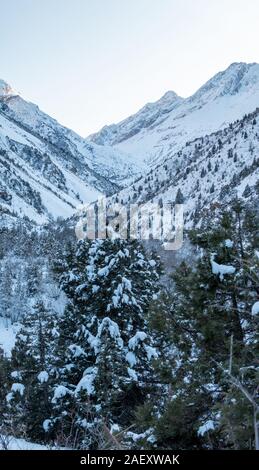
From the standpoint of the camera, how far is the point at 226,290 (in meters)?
9.41

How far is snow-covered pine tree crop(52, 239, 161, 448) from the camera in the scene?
47.7 ft

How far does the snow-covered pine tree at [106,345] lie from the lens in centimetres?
1454

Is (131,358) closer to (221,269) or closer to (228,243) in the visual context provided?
(221,269)

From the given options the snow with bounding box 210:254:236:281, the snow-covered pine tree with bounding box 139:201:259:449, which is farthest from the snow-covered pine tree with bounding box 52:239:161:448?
the snow with bounding box 210:254:236:281

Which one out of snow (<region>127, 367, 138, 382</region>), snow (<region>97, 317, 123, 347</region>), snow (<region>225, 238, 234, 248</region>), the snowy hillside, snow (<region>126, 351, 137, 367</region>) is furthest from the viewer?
the snowy hillside

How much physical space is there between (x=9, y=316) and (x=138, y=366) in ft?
234

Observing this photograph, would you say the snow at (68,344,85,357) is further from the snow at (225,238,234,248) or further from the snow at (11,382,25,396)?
the snow at (225,238,234,248)

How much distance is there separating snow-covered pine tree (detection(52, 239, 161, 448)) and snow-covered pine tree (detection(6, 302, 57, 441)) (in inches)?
70.3

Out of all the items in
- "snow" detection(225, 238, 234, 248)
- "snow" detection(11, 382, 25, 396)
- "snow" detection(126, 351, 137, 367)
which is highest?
"snow" detection(225, 238, 234, 248)

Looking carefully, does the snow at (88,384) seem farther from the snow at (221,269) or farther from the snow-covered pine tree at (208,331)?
the snow at (221,269)

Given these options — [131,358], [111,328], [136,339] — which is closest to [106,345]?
[111,328]

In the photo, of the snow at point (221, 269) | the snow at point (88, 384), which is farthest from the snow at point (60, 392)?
the snow at point (221, 269)
